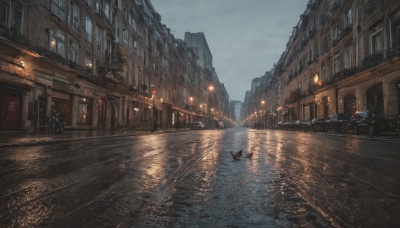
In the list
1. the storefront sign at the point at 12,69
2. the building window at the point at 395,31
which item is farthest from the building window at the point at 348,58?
the storefront sign at the point at 12,69

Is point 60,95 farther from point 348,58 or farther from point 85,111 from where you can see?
point 348,58

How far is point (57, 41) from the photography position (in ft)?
57.0

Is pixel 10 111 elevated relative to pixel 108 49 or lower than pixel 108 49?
lower

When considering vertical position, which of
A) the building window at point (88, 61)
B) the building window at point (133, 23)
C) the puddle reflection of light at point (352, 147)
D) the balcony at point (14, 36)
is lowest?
the puddle reflection of light at point (352, 147)

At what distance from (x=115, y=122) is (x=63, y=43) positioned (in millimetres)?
9919

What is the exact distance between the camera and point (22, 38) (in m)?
13.8

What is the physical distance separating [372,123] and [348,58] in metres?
12.6

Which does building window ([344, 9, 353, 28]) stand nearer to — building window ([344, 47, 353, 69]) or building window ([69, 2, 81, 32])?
building window ([344, 47, 353, 69])

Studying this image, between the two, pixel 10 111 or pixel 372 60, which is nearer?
pixel 10 111

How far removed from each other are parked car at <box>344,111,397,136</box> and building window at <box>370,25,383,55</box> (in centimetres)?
686

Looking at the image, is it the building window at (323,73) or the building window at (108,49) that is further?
the building window at (323,73)

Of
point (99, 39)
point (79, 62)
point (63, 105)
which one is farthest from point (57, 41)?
point (99, 39)

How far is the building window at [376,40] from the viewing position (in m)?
19.8

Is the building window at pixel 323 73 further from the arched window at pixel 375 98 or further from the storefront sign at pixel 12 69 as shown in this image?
the storefront sign at pixel 12 69
